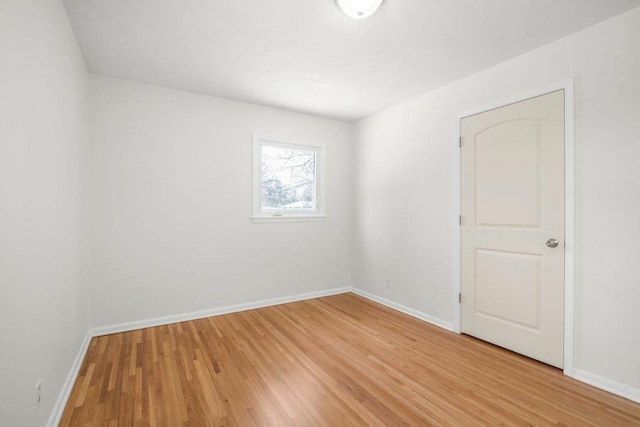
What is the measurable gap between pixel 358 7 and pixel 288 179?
255 cm

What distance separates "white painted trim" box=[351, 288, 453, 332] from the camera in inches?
130

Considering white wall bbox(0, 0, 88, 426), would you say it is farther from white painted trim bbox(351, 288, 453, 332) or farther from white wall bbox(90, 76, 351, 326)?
white painted trim bbox(351, 288, 453, 332)

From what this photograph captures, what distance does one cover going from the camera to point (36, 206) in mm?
1602

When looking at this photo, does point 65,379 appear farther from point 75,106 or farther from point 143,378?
point 75,106

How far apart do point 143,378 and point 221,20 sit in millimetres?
2703

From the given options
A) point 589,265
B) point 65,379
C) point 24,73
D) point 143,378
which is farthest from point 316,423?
point 24,73

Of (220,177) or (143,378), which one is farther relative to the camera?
(220,177)

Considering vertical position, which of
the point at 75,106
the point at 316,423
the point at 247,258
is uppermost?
the point at 75,106

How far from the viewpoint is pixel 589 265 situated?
225 centimetres

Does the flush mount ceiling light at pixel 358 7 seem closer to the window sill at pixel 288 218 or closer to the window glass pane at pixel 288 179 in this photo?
the window glass pane at pixel 288 179

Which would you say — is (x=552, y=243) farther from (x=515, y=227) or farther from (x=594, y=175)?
(x=594, y=175)

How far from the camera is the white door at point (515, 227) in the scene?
7.97ft

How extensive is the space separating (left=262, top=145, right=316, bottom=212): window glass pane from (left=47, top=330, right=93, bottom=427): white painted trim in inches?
90.3

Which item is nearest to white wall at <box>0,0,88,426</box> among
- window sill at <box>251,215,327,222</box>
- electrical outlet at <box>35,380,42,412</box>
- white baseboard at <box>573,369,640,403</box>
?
electrical outlet at <box>35,380,42,412</box>
